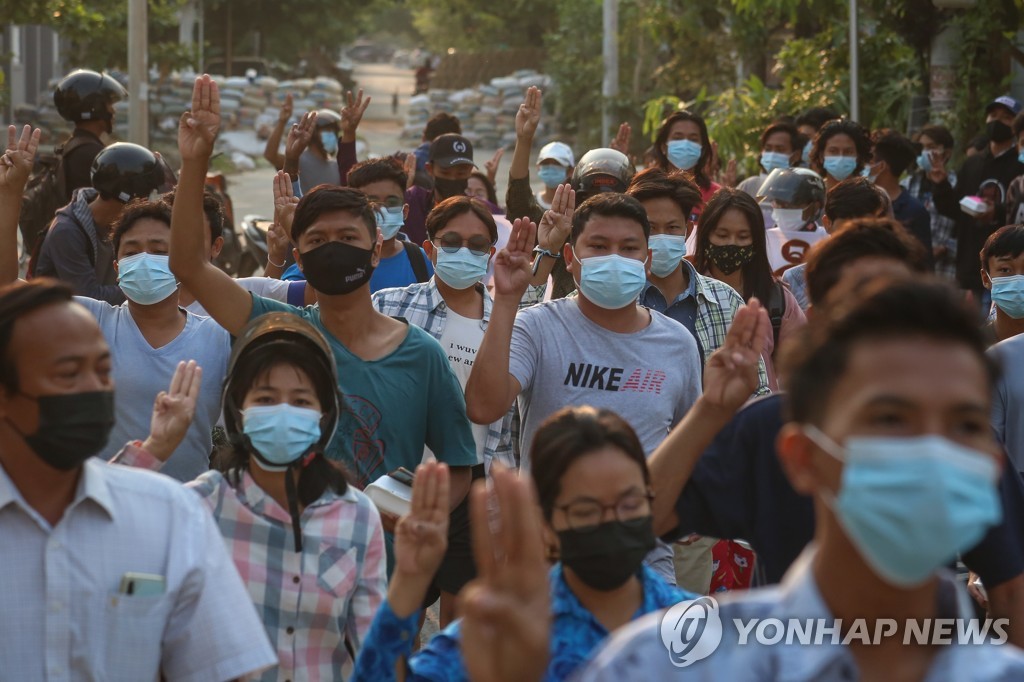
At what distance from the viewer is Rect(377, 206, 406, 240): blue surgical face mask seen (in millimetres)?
7520

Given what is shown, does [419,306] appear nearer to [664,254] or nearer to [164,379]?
[664,254]

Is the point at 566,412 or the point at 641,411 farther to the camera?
the point at 641,411

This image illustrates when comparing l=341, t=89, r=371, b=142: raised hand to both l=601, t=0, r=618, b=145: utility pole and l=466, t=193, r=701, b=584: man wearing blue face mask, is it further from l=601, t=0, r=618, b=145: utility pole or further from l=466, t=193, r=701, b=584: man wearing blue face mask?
l=601, t=0, r=618, b=145: utility pole

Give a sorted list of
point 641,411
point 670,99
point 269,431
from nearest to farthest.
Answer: point 269,431 → point 641,411 → point 670,99

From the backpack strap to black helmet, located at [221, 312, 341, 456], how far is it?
297 cm

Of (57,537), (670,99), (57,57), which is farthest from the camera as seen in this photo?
(57,57)

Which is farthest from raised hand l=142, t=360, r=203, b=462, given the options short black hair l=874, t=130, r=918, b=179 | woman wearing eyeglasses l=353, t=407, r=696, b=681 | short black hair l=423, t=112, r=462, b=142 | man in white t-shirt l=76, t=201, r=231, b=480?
short black hair l=423, t=112, r=462, b=142

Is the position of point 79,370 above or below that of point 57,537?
above

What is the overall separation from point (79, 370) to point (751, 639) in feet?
5.11

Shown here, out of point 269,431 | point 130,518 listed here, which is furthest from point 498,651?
point 269,431

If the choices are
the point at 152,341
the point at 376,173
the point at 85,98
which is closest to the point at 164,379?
the point at 152,341

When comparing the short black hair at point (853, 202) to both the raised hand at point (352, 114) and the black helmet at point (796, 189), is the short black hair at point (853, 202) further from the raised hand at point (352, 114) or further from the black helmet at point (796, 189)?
the raised hand at point (352, 114)

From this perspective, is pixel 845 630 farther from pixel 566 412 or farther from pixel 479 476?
pixel 479 476

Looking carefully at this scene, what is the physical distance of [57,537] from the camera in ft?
10.1
